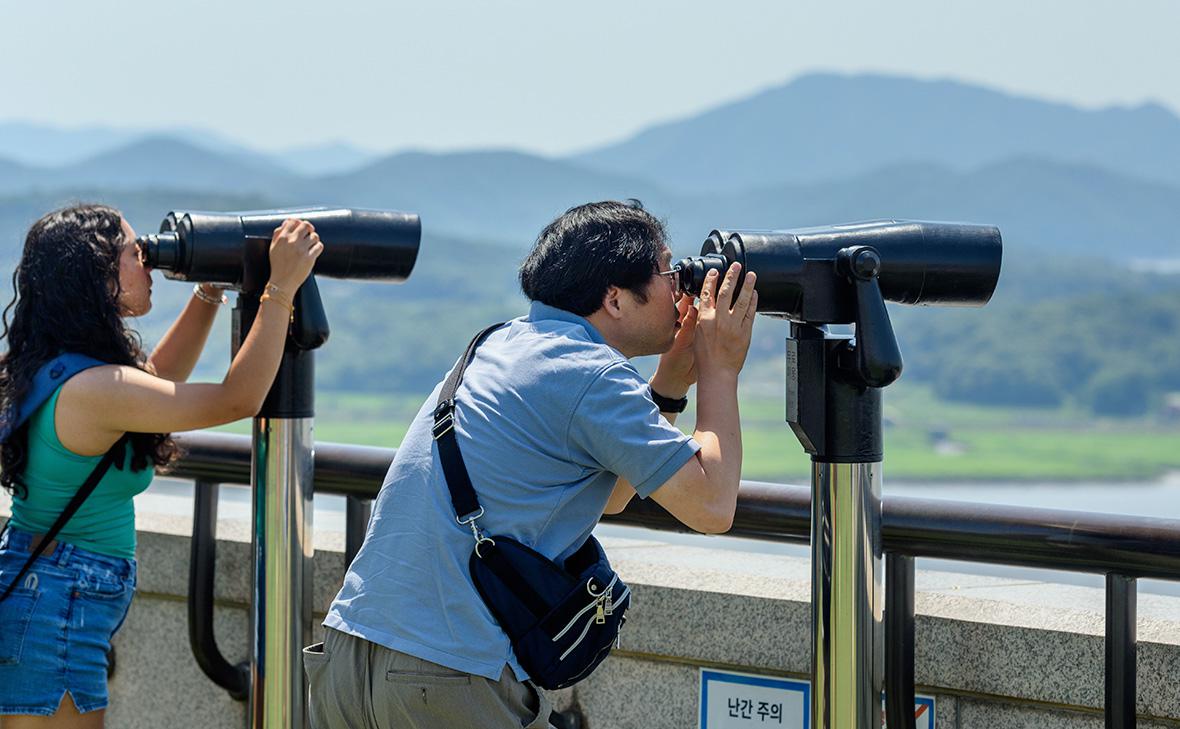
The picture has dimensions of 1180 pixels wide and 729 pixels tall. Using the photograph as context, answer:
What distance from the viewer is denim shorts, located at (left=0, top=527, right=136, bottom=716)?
2951 mm

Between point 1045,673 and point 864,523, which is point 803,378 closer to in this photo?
point 864,523

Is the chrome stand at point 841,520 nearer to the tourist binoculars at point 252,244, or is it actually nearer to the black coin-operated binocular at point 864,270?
the black coin-operated binocular at point 864,270

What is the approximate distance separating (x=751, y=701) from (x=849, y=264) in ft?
3.55

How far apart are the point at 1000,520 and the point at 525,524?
0.98 m

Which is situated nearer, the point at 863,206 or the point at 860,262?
the point at 860,262

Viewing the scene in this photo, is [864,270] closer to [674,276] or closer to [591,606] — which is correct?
[674,276]

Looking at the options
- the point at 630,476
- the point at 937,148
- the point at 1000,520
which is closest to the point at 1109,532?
the point at 1000,520

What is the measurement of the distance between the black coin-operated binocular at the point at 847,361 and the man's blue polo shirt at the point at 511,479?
286mm

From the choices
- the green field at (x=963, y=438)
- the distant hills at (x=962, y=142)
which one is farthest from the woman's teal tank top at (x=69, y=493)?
the distant hills at (x=962, y=142)

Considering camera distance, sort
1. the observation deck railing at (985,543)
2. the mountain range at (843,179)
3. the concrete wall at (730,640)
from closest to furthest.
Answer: the observation deck railing at (985,543)
the concrete wall at (730,640)
the mountain range at (843,179)

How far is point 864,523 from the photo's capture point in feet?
8.14

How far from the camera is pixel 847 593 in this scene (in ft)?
8.15

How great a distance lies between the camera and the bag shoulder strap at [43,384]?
296cm

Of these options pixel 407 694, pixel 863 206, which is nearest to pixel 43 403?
pixel 407 694
